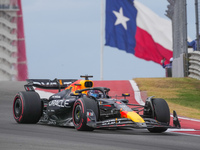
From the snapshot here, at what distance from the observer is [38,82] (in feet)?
46.0

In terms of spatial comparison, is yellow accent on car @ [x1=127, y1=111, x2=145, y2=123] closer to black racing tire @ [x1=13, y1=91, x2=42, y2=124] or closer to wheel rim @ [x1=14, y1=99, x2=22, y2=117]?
black racing tire @ [x1=13, y1=91, x2=42, y2=124]

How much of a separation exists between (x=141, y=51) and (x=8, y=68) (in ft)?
202

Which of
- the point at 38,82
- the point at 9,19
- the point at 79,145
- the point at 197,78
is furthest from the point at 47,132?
the point at 9,19

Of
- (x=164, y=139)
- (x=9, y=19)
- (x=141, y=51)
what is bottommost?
(x=164, y=139)

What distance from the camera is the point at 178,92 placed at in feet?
73.6

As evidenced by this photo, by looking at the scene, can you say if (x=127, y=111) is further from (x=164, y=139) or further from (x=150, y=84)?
(x=150, y=84)

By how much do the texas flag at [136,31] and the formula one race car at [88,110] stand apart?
2360cm

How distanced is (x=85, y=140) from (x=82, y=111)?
5.01 ft

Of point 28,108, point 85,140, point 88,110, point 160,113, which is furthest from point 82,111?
point 28,108

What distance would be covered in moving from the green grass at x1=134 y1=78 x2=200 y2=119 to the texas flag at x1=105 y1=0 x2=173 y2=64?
36.7ft

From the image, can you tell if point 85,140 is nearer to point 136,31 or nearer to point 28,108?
point 28,108

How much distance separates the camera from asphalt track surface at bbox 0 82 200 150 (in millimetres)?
8367

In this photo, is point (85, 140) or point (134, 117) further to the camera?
point (134, 117)

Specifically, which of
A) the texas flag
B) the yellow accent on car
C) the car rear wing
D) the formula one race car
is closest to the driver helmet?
the formula one race car
